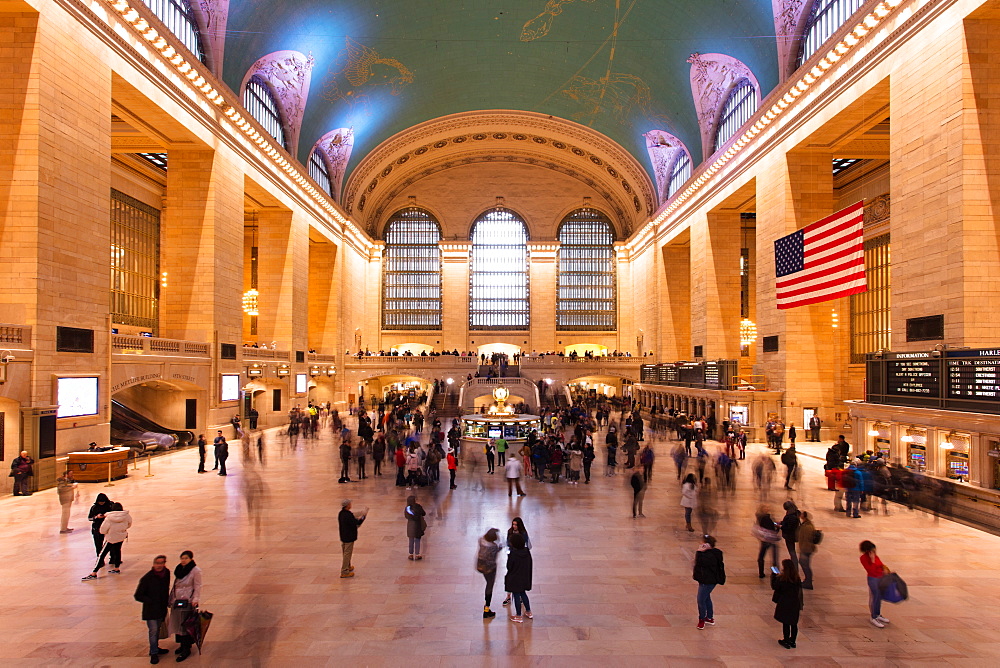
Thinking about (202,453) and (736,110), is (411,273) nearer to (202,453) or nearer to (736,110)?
(736,110)

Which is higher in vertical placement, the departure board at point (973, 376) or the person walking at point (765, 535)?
the departure board at point (973, 376)

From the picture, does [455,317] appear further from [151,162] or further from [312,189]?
[151,162]

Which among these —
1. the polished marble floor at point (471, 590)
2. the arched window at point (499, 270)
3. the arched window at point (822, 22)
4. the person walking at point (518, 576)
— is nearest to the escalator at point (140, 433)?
the polished marble floor at point (471, 590)

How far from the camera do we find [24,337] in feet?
40.3

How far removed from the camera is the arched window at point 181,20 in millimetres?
17938

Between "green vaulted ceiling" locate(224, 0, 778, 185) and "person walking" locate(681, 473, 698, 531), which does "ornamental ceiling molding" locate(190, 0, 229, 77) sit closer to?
"green vaulted ceiling" locate(224, 0, 778, 185)

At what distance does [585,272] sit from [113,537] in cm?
4306

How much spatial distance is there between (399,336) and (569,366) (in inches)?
607

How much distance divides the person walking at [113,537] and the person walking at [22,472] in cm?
578

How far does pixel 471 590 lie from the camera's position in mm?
6996

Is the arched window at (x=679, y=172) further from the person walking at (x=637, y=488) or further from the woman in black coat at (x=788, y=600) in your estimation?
the woman in black coat at (x=788, y=600)

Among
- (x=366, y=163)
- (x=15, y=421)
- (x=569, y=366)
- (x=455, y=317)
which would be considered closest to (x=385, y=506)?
(x=15, y=421)

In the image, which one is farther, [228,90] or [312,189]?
[312,189]

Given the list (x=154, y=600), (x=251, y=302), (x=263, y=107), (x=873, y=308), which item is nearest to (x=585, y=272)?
(x=873, y=308)
